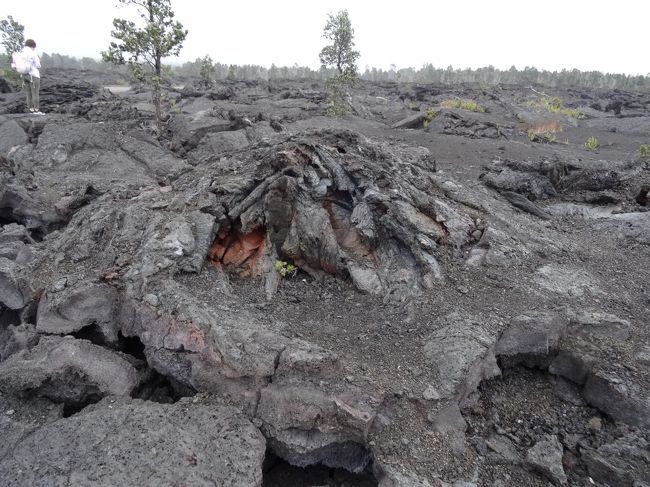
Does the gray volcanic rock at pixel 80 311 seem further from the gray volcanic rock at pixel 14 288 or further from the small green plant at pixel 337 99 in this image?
the small green plant at pixel 337 99

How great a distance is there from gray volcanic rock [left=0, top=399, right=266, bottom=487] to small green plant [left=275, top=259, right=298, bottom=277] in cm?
255

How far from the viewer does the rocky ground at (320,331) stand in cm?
417

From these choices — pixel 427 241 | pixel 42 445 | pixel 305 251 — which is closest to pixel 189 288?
pixel 305 251

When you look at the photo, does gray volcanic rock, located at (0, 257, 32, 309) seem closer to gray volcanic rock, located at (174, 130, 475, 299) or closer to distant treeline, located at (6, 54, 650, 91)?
gray volcanic rock, located at (174, 130, 475, 299)

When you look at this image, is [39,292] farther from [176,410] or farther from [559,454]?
[559,454]

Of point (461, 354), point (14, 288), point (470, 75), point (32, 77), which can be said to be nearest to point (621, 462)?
point (461, 354)

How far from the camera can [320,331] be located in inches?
222

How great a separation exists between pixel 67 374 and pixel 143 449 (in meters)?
1.49

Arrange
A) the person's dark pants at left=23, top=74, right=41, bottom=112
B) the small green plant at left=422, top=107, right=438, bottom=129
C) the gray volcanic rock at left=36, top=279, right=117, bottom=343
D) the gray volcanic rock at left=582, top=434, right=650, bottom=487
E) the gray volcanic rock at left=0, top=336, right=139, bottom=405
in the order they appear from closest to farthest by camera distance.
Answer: the gray volcanic rock at left=582, top=434, right=650, bottom=487
the gray volcanic rock at left=0, top=336, right=139, bottom=405
the gray volcanic rock at left=36, top=279, right=117, bottom=343
the person's dark pants at left=23, top=74, right=41, bottom=112
the small green plant at left=422, top=107, right=438, bottom=129

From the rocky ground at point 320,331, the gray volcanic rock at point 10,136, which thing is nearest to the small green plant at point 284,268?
the rocky ground at point 320,331

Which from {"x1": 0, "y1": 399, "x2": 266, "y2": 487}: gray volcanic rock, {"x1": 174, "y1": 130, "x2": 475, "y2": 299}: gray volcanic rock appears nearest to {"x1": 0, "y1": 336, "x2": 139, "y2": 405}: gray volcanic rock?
{"x1": 0, "y1": 399, "x2": 266, "y2": 487}: gray volcanic rock

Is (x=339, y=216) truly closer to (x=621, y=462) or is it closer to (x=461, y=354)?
(x=461, y=354)

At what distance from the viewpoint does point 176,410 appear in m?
4.31

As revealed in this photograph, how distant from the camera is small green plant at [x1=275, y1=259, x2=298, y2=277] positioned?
6.57 m
